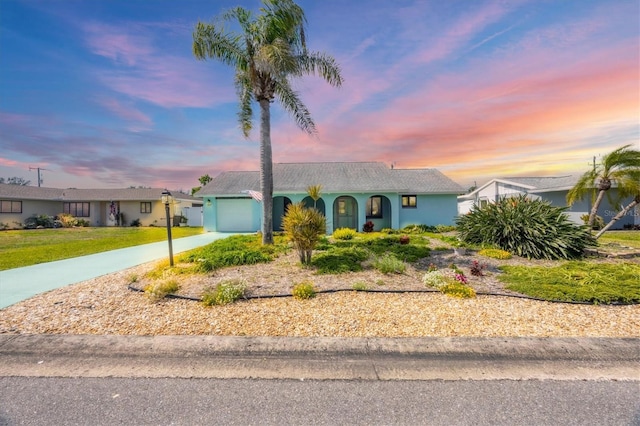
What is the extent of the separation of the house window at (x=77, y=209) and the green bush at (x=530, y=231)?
3696 cm

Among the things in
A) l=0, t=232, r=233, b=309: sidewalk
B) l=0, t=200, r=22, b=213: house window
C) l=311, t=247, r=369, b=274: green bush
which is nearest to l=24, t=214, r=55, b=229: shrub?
l=0, t=200, r=22, b=213: house window

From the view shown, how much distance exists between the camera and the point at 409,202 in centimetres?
1881

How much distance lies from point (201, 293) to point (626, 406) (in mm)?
6193

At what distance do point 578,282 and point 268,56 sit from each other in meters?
10.3

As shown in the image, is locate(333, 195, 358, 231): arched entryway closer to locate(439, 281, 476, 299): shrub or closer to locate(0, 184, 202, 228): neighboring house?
locate(439, 281, 476, 299): shrub

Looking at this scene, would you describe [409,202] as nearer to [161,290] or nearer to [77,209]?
[161,290]

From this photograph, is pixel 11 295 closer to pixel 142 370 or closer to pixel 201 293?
pixel 201 293

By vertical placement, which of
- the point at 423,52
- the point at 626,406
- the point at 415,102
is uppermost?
the point at 423,52

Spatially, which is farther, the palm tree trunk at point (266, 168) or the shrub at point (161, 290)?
the palm tree trunk at point (266, 168)

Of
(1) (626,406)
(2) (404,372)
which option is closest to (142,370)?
(2) (404,372)

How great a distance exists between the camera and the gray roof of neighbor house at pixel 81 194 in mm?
27266

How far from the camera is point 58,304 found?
5449 millimetres

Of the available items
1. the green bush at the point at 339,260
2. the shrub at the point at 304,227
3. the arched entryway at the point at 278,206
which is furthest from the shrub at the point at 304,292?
the arched entryway at the point at 278,206

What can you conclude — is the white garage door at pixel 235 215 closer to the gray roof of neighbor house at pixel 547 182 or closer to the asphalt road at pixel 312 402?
the asphalt road at pixel 312 402
